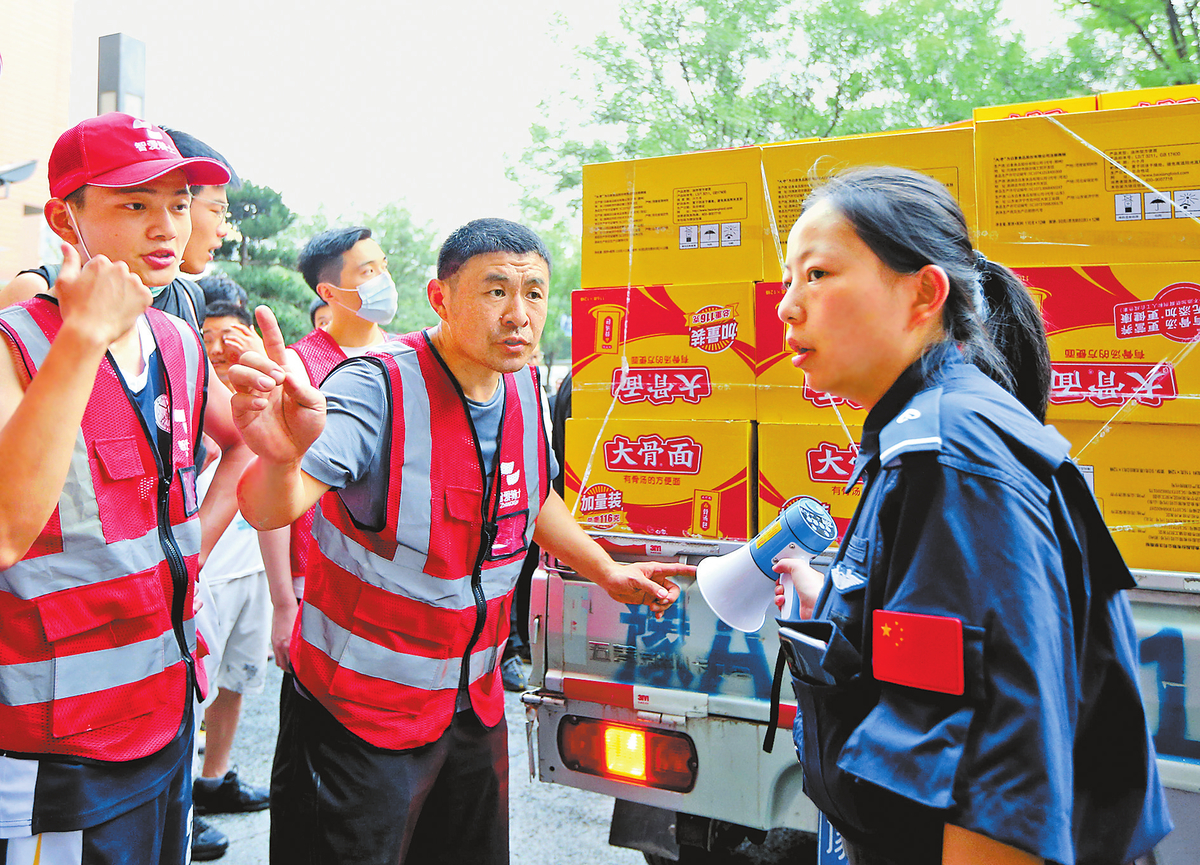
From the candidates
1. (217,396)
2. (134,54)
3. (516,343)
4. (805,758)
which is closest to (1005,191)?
(516,343)

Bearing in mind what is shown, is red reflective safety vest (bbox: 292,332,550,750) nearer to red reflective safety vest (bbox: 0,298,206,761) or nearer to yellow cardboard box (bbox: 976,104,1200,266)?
red reflective safety vest (bbox: 0,298,206,761)

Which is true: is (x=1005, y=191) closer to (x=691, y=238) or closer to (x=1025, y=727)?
(x=691, y=238)

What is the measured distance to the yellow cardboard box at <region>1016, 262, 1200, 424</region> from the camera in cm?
204

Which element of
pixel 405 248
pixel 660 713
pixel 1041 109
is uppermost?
pixel 405 248

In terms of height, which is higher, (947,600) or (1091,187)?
(1091,187)

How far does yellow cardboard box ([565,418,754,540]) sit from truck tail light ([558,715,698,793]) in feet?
1.94

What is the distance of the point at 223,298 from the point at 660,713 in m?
2.75

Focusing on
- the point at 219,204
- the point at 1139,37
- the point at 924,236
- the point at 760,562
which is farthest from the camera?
the point at 1139,37

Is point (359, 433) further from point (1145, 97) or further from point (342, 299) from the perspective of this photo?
point (1145, 97)

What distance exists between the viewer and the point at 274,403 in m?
1.58

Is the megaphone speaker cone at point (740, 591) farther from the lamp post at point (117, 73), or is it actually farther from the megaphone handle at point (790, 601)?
the lamp post at point (117, 73)

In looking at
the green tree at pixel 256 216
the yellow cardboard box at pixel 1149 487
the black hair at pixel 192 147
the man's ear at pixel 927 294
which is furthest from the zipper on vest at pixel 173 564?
the green tree at pixel 256 216

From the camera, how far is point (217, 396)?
2242 mm

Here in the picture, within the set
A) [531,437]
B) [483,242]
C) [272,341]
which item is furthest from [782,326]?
[272,341]
